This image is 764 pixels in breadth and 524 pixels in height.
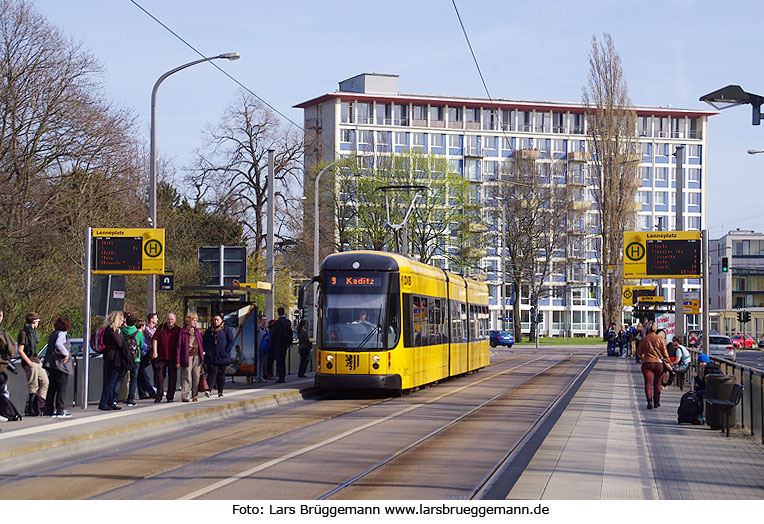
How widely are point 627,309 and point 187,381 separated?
322 ft

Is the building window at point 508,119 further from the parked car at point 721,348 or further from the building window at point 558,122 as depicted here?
the parked car at point 721,348

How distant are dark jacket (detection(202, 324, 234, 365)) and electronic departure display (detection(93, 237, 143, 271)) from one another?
7.95 feet

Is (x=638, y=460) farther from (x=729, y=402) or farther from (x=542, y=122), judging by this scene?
(x=542, y=122)

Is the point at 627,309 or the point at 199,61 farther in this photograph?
the point at 627,309

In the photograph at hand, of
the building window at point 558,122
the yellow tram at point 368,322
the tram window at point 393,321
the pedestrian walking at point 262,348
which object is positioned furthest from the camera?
the building window at point 558,122

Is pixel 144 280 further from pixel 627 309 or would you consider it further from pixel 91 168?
pixel 627 309

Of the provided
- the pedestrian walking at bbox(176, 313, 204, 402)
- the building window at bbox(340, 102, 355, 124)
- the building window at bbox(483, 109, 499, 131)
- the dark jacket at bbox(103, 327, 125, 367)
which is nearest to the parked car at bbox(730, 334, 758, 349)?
the building window at bbox(483, 109, 499, 131)

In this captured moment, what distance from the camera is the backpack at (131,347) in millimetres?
18688

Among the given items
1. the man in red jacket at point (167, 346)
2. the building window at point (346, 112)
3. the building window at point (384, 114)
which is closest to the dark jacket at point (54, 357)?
the man in red jacket at point (167, 346)

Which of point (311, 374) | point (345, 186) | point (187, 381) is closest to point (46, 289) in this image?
point (311, 374)

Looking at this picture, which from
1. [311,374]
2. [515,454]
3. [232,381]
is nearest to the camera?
[515,454]

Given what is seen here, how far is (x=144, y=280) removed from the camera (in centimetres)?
4012

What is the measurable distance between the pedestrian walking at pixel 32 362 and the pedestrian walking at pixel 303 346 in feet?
42.7

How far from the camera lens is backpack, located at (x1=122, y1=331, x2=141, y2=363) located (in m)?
18.7
